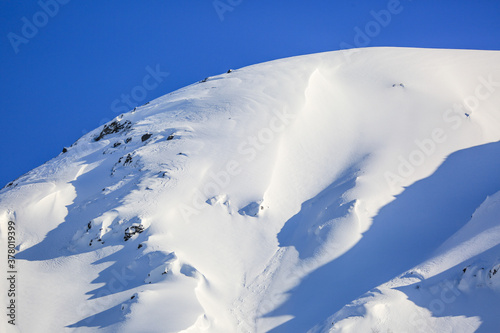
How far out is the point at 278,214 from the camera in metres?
17.1

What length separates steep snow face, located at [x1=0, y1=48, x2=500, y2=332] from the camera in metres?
12.6

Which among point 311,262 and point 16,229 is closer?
point 311,262

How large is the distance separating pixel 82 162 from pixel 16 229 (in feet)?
18.7

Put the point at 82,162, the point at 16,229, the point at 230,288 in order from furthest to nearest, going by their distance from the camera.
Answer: the point at 82,162 → the point at 16,229 → the point at 230,288

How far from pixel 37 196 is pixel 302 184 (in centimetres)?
1230

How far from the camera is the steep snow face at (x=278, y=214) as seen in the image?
12.6 m

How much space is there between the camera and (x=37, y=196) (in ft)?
60.6

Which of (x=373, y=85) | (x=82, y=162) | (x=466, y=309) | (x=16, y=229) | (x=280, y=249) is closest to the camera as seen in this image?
(x=466, y=309)

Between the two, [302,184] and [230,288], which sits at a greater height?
[302,184]

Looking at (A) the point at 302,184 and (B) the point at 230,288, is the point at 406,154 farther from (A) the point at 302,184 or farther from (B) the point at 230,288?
(B) the point at 230,288

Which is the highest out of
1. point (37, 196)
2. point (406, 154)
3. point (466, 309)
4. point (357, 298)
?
point (37, 196)

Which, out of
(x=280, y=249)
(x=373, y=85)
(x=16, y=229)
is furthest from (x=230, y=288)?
(x=373, y=85)

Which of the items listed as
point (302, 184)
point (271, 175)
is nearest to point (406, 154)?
point (302, 184)

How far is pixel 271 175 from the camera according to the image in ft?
61.1
